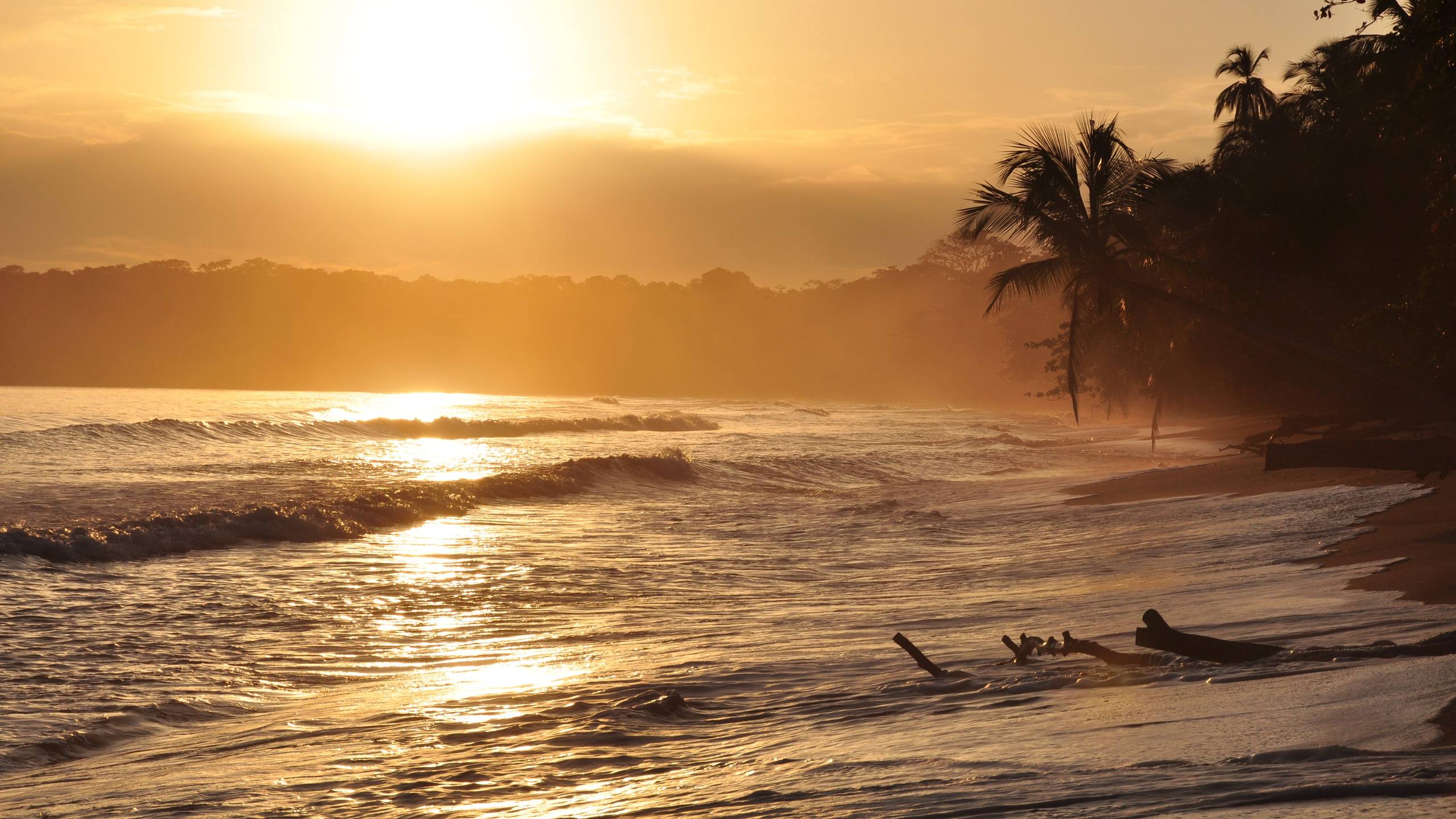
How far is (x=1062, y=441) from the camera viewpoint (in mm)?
40750

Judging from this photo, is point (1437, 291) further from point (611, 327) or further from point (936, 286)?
→ point (611, 327)

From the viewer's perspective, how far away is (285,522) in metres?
16.7

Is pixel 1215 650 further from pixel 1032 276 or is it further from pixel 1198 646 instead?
pixel 1032 276

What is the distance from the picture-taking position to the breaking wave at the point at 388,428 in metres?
35.2

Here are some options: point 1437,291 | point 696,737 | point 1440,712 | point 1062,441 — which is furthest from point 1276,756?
point 1062,441

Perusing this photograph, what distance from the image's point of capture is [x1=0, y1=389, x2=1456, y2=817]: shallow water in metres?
4.64

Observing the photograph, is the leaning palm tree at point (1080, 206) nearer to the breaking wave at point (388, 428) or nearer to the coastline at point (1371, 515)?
the coastline at point (1371, 515)

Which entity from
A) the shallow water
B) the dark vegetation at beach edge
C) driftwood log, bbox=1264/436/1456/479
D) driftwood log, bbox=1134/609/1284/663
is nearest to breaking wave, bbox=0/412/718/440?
the shallow water

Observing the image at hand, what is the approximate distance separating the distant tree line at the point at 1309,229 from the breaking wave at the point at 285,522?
10.1m

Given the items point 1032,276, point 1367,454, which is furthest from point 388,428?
point 1367,454

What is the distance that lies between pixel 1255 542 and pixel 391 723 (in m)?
8.94

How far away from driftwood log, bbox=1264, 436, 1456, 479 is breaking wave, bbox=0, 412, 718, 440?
33.4 m

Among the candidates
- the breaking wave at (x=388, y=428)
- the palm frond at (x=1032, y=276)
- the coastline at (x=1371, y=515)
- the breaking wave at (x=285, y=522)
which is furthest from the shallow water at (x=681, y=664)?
the breaking wave at (x=388, y=428)

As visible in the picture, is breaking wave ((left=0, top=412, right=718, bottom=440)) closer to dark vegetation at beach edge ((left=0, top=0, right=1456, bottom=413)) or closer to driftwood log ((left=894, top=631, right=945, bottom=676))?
dark vegetation at beach edge ((left=0, top=0, right=1456, bottom=413))
